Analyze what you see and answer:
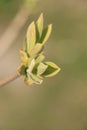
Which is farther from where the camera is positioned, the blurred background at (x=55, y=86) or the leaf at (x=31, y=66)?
the blurred background at (x=55, y=86)

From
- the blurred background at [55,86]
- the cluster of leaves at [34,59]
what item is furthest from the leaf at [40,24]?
the blurred background at [55,86]

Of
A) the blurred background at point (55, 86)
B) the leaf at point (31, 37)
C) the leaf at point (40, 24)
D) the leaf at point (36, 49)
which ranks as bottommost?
the blurred background at point (55, 86)

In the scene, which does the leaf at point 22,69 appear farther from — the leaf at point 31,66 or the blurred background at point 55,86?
the blurred background at point 55,86

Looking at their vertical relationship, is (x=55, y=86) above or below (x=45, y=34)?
below

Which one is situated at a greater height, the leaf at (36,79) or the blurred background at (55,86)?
the leaf at (36,79)

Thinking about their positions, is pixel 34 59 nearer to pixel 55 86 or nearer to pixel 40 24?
pixel 40 24

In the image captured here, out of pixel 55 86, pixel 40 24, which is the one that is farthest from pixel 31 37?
pixel 55 86
